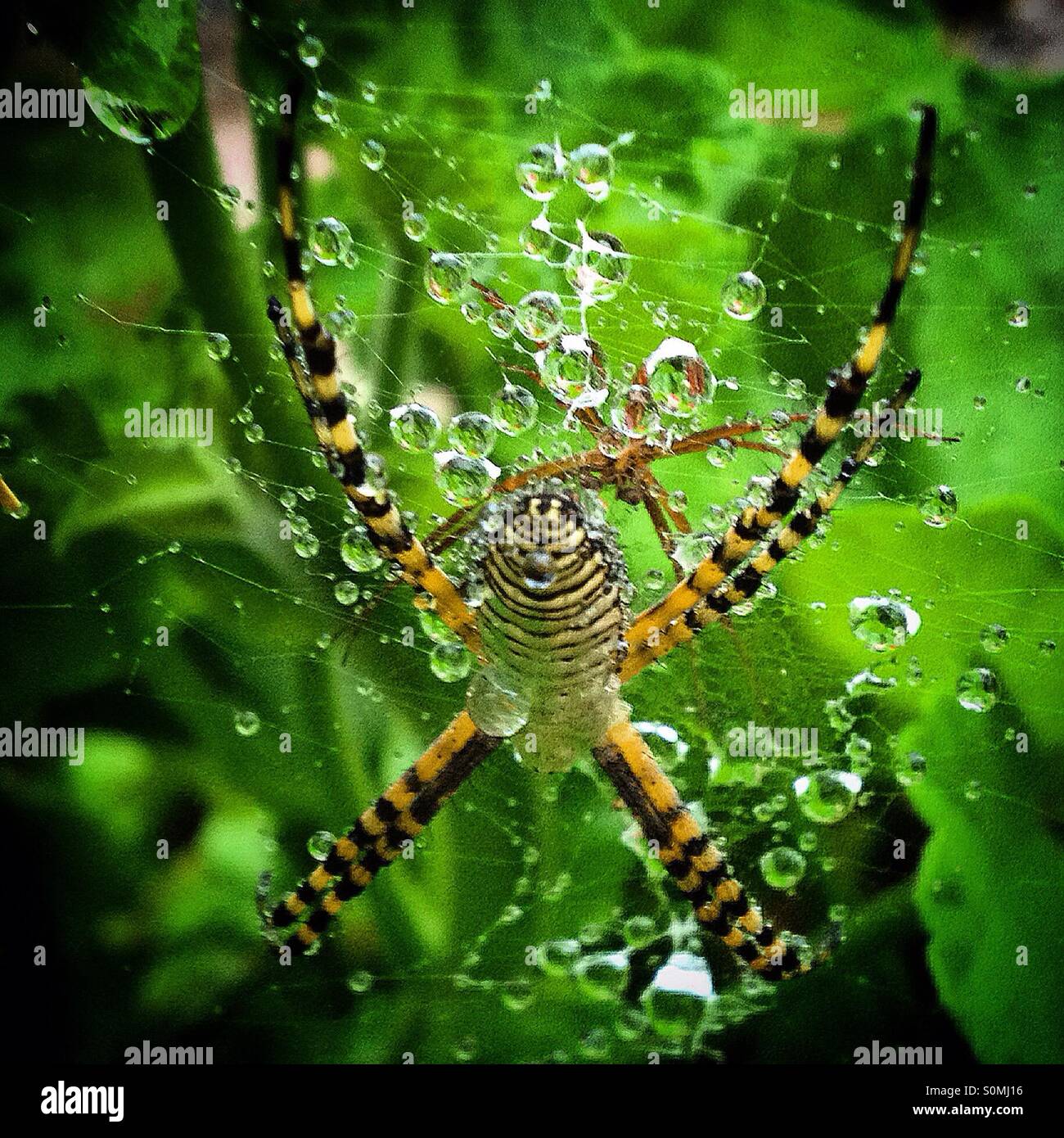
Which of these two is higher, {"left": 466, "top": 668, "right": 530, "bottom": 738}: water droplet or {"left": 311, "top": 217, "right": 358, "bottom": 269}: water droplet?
{"left": 311, "top": 217, "right": 358, "bottom": 269}: water droplet

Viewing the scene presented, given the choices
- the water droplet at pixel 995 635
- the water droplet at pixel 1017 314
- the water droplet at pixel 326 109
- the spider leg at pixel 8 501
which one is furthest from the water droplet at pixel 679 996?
the water droplet at pixel 326 109

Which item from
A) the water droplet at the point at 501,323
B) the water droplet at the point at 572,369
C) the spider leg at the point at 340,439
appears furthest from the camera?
the water droplet at the point at 501,323

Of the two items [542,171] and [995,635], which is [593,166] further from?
[995,635]

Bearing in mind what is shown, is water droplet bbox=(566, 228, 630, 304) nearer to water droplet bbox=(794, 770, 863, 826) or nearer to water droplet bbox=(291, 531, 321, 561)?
water droplet bbox=(291, 531, 321, 561)

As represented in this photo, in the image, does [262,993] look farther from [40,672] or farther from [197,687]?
[40,672]

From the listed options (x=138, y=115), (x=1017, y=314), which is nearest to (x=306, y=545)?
(x=138, y=115)

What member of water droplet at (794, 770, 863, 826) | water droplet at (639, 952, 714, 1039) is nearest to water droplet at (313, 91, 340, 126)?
water droplet at (794, 770, 863, 826)

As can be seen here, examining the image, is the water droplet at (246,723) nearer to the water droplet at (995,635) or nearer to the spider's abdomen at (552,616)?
the spider's abdomen at (552,616)
